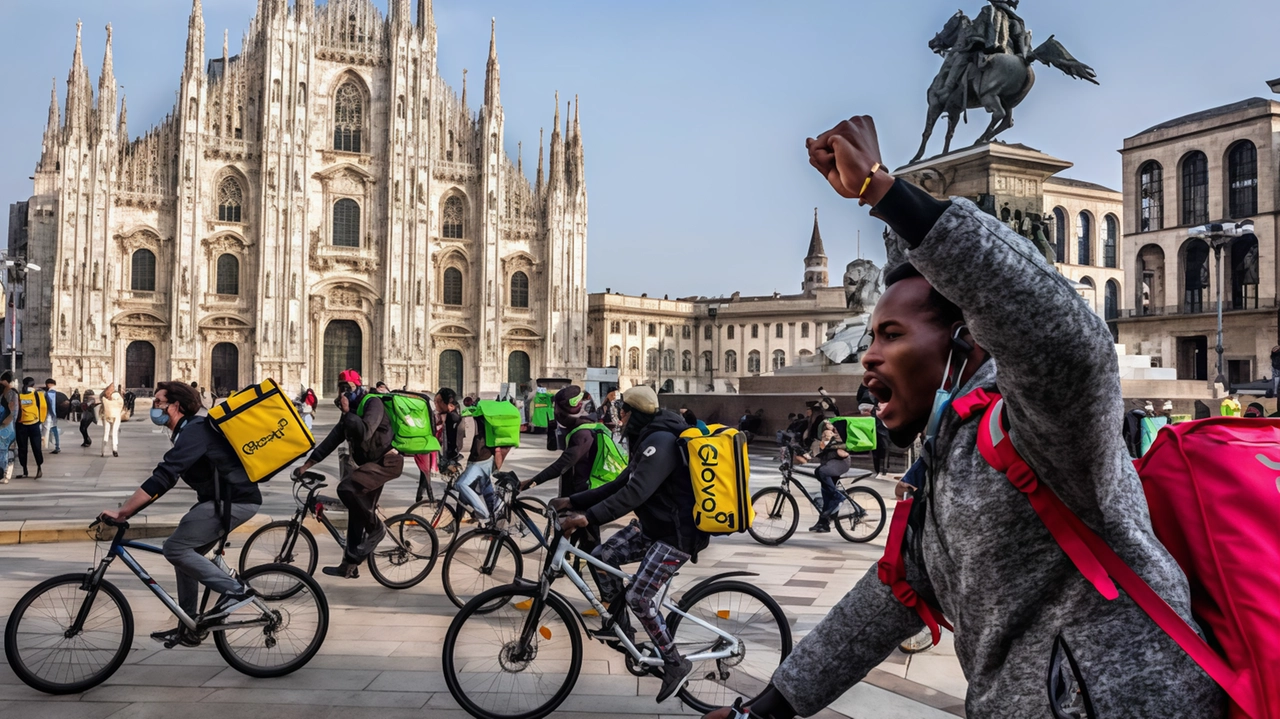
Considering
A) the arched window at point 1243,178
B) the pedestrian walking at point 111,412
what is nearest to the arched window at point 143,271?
the pedestrian walking at point 111,412

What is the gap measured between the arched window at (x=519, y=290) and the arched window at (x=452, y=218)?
3.55 metres

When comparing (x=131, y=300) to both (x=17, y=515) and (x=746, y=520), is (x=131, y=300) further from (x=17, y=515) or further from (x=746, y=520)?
(x=746, y=520)

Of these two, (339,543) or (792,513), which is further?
(792,513)

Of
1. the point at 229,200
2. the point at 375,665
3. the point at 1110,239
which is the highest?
the point at 1110,239

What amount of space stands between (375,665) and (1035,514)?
4374 millimetres

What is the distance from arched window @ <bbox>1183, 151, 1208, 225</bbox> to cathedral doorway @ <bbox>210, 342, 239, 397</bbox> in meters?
45.1

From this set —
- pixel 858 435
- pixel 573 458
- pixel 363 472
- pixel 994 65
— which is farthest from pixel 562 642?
pixel 994 65

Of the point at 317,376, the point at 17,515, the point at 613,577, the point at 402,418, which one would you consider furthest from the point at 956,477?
the point at 317,376

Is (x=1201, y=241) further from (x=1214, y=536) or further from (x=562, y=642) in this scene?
(x=1214, y=536)

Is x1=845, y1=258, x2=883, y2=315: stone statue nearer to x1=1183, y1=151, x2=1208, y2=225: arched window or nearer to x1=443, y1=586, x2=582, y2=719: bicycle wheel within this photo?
x1=443, y1=586, x2=582, y2=719: bicycle wheel

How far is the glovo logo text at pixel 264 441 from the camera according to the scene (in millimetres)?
4953

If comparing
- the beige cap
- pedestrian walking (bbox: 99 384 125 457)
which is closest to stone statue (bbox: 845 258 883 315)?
pedestrian walking (bbox: 99 384 125 457)

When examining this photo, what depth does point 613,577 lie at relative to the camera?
4656 mm

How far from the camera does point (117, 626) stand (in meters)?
4.62
